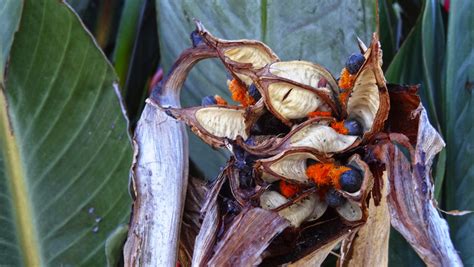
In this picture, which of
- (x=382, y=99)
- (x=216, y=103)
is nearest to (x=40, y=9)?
(x=216, y=103)

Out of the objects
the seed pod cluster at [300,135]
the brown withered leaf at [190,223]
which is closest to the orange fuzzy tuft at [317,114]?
the seed pod cluster at [300,135]

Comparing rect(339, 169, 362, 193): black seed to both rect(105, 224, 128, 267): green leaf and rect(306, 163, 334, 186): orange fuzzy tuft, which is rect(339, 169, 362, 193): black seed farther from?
rect(105, 224, 128, 267): green leaf

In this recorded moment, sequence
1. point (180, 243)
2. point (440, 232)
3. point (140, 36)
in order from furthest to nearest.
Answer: point (140, 36) → point (180, 243) → point (440, 232)

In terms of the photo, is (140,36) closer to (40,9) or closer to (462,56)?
(40,9)

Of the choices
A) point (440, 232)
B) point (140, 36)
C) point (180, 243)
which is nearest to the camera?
point (440, 232)

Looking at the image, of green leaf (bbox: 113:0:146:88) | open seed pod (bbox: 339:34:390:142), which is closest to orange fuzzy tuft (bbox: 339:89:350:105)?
open seed pod (bbox: 339:34:390:142)

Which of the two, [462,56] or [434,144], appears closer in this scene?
[434,144]

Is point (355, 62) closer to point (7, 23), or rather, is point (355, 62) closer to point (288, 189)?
point (288, 189)

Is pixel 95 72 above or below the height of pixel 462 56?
above
